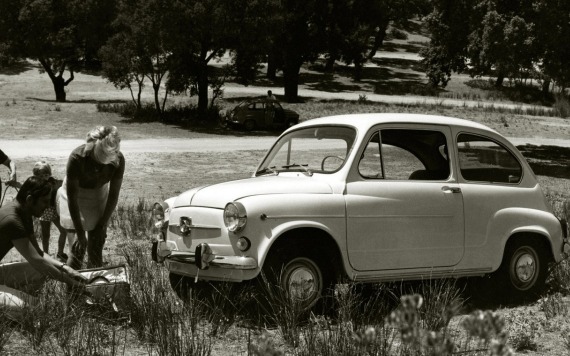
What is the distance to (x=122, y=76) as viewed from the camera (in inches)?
1373

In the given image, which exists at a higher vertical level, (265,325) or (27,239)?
(27,239)

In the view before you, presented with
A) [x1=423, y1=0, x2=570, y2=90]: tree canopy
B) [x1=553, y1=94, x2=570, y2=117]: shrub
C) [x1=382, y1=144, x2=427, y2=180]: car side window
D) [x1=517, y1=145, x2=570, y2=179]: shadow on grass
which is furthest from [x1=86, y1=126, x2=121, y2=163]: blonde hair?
[x1=553, y1=94, x2=570, y2=117]: shrub

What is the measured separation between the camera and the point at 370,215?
25.3 feet

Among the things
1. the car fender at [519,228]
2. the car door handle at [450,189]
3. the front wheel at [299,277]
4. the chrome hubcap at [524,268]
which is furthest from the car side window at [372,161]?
the chrome hubcap at [524,268]

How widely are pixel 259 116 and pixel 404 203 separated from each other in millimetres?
26685

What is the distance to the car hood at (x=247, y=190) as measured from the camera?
7363 millimetres

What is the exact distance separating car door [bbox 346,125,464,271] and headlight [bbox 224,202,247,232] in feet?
3.19

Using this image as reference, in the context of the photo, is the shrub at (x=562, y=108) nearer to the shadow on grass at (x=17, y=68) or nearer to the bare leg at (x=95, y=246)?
the shadow on grass at (x=17, y=68)

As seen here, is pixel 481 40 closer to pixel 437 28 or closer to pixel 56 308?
pixel 437 28

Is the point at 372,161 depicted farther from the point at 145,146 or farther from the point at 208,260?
the point at 145,146

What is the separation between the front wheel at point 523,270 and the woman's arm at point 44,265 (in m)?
3.95

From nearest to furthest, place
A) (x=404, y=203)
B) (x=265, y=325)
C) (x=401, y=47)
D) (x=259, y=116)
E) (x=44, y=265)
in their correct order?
1. (x=44, y=265)
2. (x=265, y=325)
3. (x=404, y=203)
4. (x=259, y=116)
5. (x=401, y=47)

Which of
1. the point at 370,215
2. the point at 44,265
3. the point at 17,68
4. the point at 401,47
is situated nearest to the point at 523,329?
the point at 370,215

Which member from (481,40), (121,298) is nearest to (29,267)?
(121,298)
